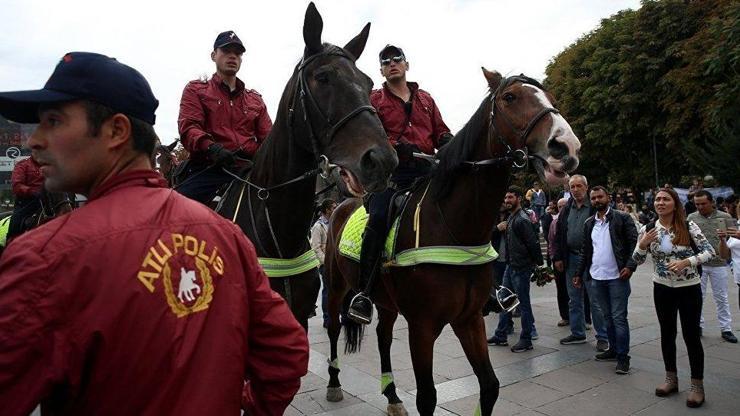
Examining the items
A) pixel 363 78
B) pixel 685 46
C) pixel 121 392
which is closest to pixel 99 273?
pixel 121 392

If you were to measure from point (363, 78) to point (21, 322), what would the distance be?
2.38 m

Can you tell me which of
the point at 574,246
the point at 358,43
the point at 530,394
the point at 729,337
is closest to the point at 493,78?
the point at 358,43

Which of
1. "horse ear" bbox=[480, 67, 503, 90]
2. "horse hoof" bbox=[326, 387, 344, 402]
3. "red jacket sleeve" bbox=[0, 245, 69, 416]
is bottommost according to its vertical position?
"horse hoof" bbox=[326, 387, 344, 402]

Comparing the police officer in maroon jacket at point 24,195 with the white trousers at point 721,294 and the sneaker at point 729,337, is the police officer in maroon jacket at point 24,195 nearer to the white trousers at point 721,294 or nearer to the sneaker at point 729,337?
the white trousers at point 721,294

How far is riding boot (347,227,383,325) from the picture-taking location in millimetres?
4383

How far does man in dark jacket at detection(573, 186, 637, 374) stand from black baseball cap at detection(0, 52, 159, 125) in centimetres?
618

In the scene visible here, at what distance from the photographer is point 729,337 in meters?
7.11

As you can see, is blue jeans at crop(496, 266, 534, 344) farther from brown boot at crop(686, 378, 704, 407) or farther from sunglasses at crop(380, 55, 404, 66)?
A: sunglasses at crop(380, 55, 404, 66)

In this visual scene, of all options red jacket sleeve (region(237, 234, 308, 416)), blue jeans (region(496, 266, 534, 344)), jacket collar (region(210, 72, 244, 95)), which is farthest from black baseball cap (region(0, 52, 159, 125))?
blue jeans (region(496, 266, 534, 344))

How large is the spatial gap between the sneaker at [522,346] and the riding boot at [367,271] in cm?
323

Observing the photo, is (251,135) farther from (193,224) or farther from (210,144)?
(193,224)

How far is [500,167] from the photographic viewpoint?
382 centimetres

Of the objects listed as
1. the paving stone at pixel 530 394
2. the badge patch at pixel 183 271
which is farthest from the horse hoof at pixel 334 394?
the badge patch at pixel 183 271

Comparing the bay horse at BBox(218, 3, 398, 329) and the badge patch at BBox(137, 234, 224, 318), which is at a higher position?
the bay horse at BBox(218, 3, 398, 329)
